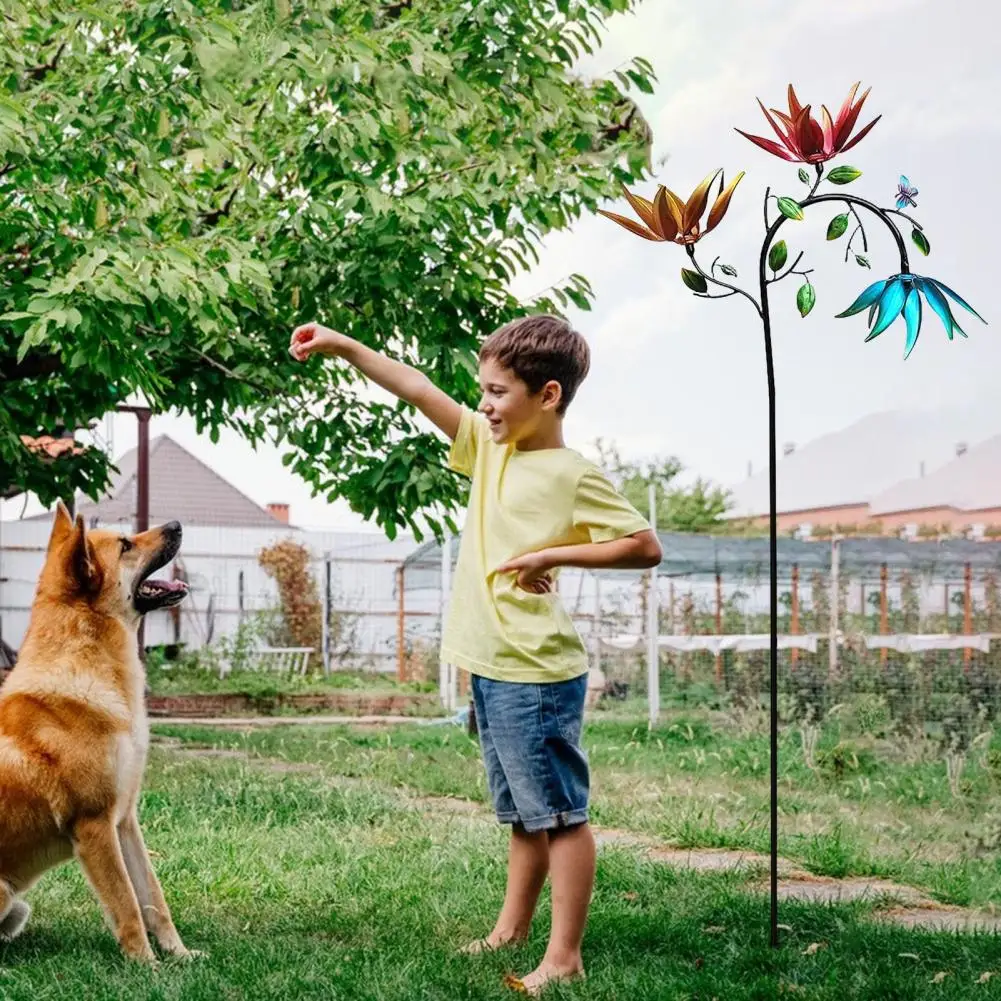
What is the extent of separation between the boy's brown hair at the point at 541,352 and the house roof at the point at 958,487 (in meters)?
20.3

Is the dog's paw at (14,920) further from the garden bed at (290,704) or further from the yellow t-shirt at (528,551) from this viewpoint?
the garden bed at (290,704)

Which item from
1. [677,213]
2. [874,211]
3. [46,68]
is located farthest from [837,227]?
[46,68]

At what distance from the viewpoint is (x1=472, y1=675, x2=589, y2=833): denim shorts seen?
307 cm

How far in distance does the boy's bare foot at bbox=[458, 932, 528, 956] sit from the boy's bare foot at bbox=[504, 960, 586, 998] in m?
0.28

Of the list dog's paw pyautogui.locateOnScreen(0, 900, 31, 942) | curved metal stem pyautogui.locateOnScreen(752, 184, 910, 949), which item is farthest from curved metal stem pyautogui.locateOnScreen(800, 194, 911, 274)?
dog's paw pyautogui.locateOnScreen(0, 900, 31, 942)

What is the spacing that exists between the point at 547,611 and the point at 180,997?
124cm

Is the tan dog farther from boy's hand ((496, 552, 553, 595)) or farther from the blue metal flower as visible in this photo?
the blue metal flower

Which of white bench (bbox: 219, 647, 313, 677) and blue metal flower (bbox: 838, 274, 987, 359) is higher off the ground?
blue metal flower (bbox: 838, 274, 987, 359)

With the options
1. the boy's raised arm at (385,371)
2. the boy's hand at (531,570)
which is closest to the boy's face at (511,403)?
the boy's raised arm at (385,371)

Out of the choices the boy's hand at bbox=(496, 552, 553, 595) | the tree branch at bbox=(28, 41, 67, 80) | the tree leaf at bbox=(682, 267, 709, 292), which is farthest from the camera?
the tree branch at bbox=(28, 41, 67, 80)

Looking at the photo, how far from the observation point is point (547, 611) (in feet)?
10.3

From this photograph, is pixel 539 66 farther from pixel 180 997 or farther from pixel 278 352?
pixel 180 997

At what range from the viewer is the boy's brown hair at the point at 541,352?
318 cm

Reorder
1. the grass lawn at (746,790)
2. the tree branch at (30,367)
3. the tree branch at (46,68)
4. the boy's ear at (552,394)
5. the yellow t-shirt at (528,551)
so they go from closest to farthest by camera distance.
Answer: the yellow t-shirt at (528,551) < the boy's ear at (552,394) < the grass lawn at (746,790) < the tree branch at (46,68) < the tree branch at (30,367)
